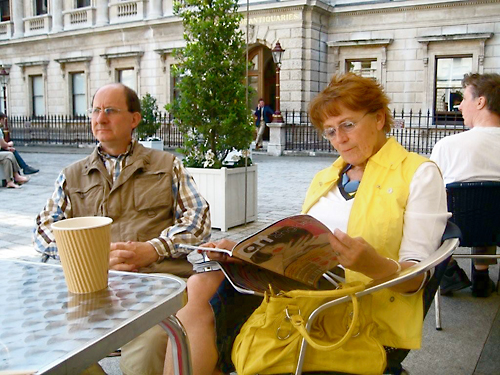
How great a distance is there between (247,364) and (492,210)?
6.99ft

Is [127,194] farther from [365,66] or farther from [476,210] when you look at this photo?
[365,66]

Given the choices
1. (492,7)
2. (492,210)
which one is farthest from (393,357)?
(492,7)

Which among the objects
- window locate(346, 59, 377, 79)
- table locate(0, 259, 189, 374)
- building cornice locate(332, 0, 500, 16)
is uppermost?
building cornice locate(332, 0, 500, 16)

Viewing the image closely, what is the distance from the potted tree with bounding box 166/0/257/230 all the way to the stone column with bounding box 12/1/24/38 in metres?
23.7

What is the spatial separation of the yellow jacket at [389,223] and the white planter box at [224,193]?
3.92m

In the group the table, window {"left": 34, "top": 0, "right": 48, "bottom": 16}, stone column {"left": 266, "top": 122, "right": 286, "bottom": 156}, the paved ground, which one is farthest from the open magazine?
window {"left": 34, "top": 0, "right": 48, "bottom": 16}

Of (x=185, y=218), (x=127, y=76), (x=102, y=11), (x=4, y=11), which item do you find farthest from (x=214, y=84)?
(x=4, y=11)

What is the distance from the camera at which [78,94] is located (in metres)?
24.2

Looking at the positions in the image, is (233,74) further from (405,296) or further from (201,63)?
(405,296)

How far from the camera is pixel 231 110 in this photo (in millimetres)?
5891

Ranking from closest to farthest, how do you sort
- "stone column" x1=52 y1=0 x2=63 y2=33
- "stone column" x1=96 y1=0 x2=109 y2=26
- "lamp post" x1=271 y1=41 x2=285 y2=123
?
"lamp post" x1=271 y1=41 x2=285 y2=123, "stone column" x1=96 y1=0 x2=109 y2=26, "stone column" x1=52 y1=0 x2=63 y2=33

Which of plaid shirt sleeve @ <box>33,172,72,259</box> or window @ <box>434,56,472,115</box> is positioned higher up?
window @ <box>434,56,472,115</box>

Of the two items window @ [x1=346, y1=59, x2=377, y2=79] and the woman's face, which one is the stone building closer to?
window @ [x1=346, y1=59, x2=377, y2=79]

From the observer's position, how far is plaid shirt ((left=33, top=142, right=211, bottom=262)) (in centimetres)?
235
